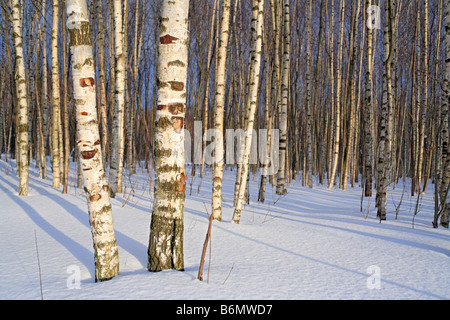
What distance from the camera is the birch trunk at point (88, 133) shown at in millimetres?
1865

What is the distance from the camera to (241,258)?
255cm

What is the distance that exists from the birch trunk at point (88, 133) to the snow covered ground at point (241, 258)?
9.3 inches

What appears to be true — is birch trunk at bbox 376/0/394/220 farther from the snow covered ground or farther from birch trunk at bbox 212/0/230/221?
birch trunk at bbox 212/0/230/221

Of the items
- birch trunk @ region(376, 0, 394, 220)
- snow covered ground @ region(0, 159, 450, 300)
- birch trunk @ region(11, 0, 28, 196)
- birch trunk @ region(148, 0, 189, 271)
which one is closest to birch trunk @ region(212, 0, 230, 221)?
snow covered ground @ region(0, 159, 450, 300)

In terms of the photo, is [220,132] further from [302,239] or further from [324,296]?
[324,296]

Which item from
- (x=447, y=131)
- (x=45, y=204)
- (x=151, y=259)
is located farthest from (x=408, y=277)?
(x=45, y=204)

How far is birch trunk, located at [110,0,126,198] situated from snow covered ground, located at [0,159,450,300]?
1.30 meters

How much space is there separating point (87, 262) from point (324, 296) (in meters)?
1.84

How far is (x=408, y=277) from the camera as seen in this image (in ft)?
7.04

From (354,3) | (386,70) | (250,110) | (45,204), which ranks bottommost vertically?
(45,204)

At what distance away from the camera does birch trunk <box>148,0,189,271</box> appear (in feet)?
6.68

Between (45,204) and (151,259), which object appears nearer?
(151,259)

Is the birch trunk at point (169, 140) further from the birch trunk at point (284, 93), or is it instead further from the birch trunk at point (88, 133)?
the birch trunk at point (284, 93)

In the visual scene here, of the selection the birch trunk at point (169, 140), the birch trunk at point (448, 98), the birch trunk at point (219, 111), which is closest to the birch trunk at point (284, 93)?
the birch trunk at point (219, 111)
